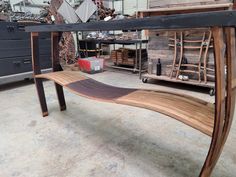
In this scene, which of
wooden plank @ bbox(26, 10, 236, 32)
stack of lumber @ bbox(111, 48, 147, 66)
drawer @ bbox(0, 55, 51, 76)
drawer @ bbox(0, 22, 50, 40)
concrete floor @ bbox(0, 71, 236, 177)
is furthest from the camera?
Result: stack of lumber @ bbox(111, 48, 147, 66)

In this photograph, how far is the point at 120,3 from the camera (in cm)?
655

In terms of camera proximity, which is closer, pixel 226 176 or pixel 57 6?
pixel 226 176

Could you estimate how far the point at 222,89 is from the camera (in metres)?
0.80

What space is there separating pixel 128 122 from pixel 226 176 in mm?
956

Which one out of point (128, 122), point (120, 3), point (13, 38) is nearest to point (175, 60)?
point (128, 122)

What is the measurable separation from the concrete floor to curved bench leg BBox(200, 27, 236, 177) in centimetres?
52

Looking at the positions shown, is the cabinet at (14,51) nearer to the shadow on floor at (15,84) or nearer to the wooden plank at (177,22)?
the shadow on floor at (15,84)

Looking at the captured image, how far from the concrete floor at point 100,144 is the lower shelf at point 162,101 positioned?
0.44 metres

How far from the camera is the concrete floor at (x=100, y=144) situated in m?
1.33

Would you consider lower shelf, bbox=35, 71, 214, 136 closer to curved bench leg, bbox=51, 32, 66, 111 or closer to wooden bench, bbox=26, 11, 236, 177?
wooden bench, bbox=26, 11, 236, 177

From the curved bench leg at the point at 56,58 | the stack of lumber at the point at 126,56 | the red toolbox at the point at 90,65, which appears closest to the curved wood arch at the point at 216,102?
the curved bench leg at the point at 56,58

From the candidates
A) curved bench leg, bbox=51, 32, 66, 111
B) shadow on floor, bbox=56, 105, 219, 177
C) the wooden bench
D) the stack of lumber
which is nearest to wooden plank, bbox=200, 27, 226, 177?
the wooden bench

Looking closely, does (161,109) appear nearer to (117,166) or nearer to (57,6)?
(117,166)

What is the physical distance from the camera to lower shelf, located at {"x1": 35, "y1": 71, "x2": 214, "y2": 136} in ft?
3.20
